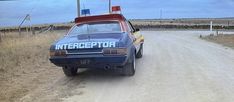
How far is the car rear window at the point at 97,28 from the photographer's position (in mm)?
11938

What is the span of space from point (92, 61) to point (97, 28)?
191cm

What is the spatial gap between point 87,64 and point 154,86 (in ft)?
5.59

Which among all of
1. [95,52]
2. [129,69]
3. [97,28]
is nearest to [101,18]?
[97,28]

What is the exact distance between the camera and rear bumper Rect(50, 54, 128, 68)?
33.5ft

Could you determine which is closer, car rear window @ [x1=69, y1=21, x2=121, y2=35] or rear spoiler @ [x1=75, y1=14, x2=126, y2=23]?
car rear window @ [x1=69, y1=21, x2=121, y2=35]

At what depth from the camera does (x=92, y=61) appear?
33.9ft

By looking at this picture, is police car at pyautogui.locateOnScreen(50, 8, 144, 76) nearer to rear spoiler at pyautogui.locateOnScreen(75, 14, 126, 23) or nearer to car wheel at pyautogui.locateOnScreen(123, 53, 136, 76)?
car wheel at pyautogui.locateOnScreen(123, 53, 136, 76)

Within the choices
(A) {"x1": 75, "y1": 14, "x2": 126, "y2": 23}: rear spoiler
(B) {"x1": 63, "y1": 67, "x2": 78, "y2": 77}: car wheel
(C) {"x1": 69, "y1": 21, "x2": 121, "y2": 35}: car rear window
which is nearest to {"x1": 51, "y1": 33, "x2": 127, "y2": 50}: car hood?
(C) {"x1": 69, "y1": 21, "x2": 121, "y2": 35}: car rear window

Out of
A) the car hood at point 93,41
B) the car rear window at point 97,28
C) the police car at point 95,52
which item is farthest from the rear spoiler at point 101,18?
Result: the car hood at point 93,41

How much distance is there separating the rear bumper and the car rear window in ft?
5.22

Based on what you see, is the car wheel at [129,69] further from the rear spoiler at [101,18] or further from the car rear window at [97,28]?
the rear spoiler at [101,18]

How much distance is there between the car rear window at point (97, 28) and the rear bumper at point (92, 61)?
5.22ft

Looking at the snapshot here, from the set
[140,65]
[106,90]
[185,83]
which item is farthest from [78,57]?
[140,65]

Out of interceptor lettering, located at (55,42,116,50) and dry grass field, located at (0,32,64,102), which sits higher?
interceptor lettering, located at (55,42,116,50)
